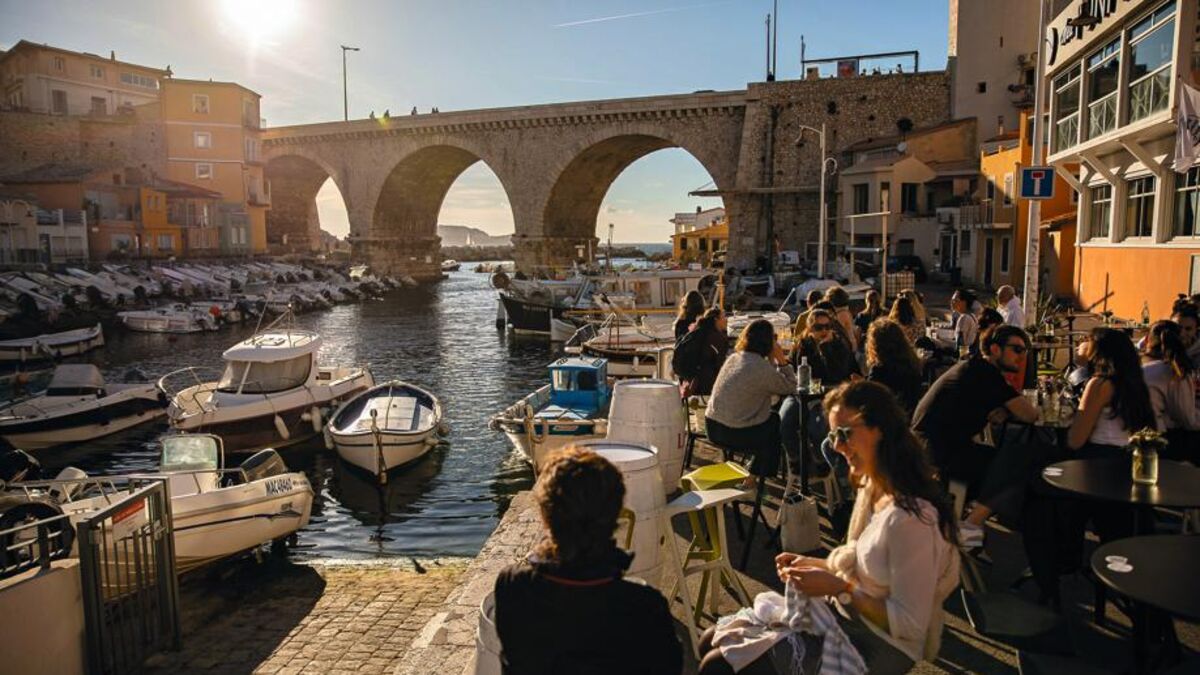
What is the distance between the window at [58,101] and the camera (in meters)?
64.2

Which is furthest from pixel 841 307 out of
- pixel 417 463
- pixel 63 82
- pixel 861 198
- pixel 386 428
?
pixel 63 82

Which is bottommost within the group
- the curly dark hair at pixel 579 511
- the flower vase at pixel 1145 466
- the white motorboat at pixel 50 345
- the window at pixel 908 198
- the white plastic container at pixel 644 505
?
the white motorboat at pixel 50 345

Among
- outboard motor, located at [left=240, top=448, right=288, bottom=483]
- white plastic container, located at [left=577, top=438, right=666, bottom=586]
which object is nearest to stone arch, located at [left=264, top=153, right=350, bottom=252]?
outboard motor, located at [left=240, top=448, right=288, bottom=483]

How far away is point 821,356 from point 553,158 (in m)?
46.8

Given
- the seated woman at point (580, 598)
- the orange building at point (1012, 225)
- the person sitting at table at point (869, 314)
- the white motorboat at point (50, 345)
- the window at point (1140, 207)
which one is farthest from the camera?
the white motorboat at point (50, 345)

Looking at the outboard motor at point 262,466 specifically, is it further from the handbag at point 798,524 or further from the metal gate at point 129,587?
the handbag at point 798,524

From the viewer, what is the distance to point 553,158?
52469 mm

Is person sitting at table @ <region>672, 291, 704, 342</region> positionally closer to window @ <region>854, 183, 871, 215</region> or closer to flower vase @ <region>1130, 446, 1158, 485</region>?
flower vase @ <region>1130, 446, 1158, 485</region>

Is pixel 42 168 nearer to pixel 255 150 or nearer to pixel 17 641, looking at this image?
pixel 255 150

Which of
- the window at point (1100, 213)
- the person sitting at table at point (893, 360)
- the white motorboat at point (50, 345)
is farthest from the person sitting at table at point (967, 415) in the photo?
the white motorboat at point (50, 345)

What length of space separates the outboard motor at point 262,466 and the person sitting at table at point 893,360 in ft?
27.6

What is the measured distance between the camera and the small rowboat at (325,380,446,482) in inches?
574

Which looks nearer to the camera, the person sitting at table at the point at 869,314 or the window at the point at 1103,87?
the person sitting at table at the point at 869,314

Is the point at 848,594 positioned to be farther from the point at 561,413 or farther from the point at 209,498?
the point at 561,413
